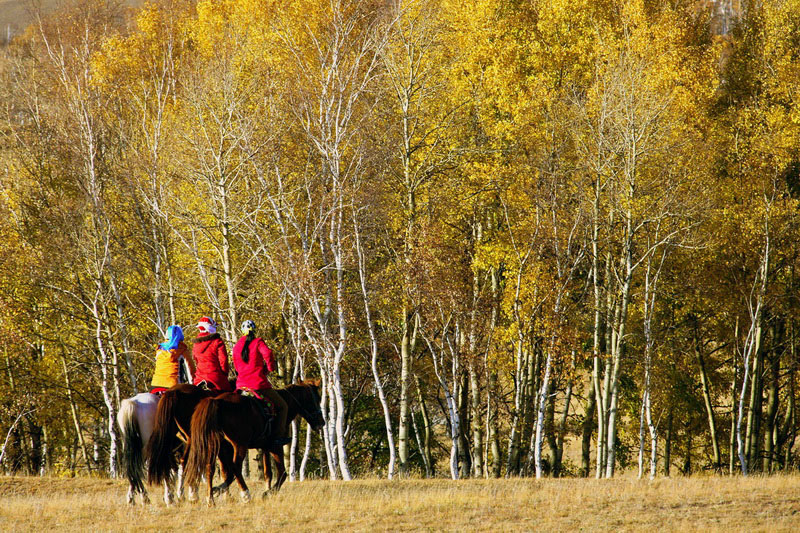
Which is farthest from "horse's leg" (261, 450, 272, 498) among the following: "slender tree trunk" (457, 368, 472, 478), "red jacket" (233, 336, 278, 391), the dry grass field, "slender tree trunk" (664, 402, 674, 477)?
"slender tree trunk" (664, 402, 674, 477)

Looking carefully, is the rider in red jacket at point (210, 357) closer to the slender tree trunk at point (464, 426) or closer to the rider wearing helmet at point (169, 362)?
the rider wearing helmet at point (169, 362)

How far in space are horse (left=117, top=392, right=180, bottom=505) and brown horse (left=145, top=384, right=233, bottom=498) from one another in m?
0.28

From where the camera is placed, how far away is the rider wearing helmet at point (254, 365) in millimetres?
12969

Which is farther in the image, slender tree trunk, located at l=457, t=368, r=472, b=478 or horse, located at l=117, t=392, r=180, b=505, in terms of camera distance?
slender tree trunk, located at l=457, t=368, r=472, b=478


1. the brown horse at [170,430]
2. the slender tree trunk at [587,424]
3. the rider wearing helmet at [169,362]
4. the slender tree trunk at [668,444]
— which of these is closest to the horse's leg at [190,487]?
the brown horse at [170,430]

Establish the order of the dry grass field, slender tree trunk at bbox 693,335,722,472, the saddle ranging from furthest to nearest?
slender tree trunk at bbox 693,335,722,472, the saddle, the dry grass field

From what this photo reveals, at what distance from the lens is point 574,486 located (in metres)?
16.1

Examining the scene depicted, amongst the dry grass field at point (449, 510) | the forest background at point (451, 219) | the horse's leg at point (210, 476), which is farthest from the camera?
the forest background at point (451, 219)

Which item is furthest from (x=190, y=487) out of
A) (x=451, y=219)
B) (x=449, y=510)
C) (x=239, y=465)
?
(x=451, y=219)

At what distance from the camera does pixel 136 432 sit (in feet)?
40.4

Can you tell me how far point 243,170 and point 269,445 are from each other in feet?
40.3

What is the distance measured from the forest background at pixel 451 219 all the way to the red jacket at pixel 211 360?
7740 mm

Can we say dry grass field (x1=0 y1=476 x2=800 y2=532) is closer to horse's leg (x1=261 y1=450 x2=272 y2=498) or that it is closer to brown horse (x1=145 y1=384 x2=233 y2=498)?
horse's leg (x1=261 y1=450 x2=272 y2=498)

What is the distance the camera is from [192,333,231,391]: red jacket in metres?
13.1
